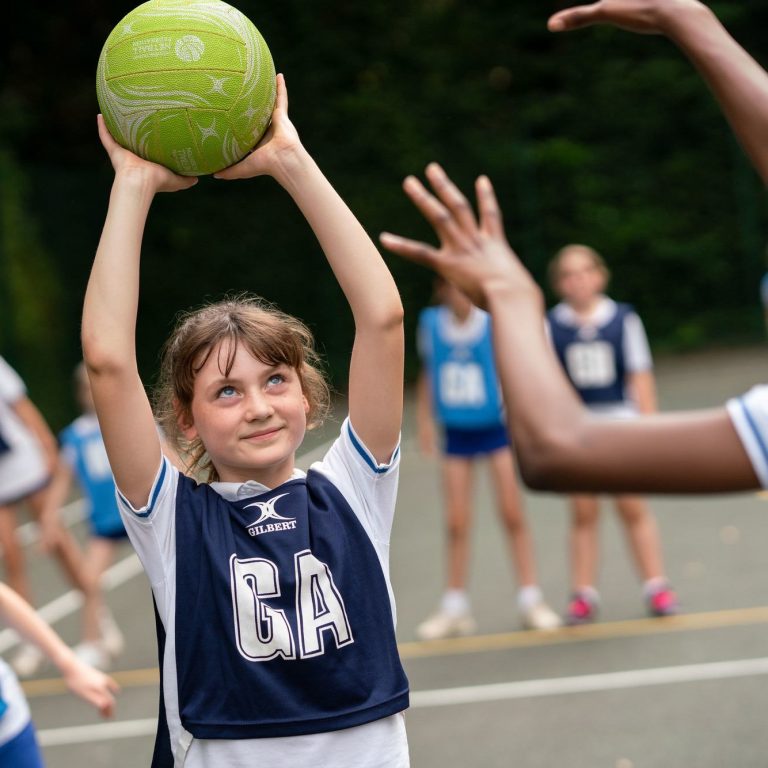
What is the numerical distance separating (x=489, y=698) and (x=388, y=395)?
137 inches

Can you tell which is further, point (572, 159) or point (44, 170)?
point (572, 159)

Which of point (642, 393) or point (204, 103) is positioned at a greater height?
point (204, 103)

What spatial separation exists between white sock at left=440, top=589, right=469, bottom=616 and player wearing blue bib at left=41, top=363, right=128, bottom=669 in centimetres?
176

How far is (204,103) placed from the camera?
284 cm

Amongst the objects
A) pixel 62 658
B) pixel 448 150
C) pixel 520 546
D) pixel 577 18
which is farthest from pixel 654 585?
pixel 448 150

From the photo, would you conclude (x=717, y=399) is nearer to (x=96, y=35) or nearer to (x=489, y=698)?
(x=489, y=698)

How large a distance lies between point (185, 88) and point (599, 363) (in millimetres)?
4453

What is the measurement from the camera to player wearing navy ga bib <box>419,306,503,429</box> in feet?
23.4

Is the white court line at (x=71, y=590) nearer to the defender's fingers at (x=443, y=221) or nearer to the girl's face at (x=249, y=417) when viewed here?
the girl's face at (x=249, y=417)

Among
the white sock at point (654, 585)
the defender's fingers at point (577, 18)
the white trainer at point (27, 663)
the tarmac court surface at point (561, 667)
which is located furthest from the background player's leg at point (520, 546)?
the defender's fingers at point (577, 18)

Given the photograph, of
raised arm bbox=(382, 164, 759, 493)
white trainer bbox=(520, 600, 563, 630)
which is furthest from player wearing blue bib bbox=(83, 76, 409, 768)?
white trainer bbox=(520, 600, 563, 630)

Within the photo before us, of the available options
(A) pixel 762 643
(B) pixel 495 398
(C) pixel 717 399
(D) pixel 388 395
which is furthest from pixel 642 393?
(C) pixel 717 399

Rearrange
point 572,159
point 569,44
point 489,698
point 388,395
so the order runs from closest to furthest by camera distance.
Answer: point 388,395 < point 489,698 < point 572,159 < point 569,44

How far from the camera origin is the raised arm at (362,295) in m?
2.64
